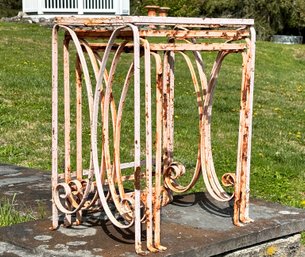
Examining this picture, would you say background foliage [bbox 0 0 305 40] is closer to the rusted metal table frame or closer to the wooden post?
the wooden post

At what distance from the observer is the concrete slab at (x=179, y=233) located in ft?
11.6

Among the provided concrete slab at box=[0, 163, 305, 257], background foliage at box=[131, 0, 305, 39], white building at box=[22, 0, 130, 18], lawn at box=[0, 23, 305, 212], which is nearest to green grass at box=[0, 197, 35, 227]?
concrete slab at box=[0, 163, 305, 257]

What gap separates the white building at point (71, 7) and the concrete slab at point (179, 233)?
20.9 meters

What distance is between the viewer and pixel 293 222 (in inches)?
159

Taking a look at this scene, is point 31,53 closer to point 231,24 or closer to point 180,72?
point 180,72

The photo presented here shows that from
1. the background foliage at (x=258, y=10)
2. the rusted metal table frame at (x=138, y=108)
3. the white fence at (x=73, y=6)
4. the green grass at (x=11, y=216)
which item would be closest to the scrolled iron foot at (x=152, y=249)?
the rusted metal table frame at (x=138, y=108)

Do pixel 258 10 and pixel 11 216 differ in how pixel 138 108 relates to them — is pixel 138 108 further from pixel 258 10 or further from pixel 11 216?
pixel 258 10

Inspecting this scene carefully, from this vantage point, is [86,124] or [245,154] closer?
[245,154]

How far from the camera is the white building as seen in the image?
24.9 metres

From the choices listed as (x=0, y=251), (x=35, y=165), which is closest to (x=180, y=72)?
(x=35, y=165)

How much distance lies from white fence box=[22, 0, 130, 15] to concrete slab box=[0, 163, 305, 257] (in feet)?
69.2

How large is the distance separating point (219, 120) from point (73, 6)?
15469 mm

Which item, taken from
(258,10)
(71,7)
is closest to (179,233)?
(71,7)

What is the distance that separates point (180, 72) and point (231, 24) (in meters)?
12.1
